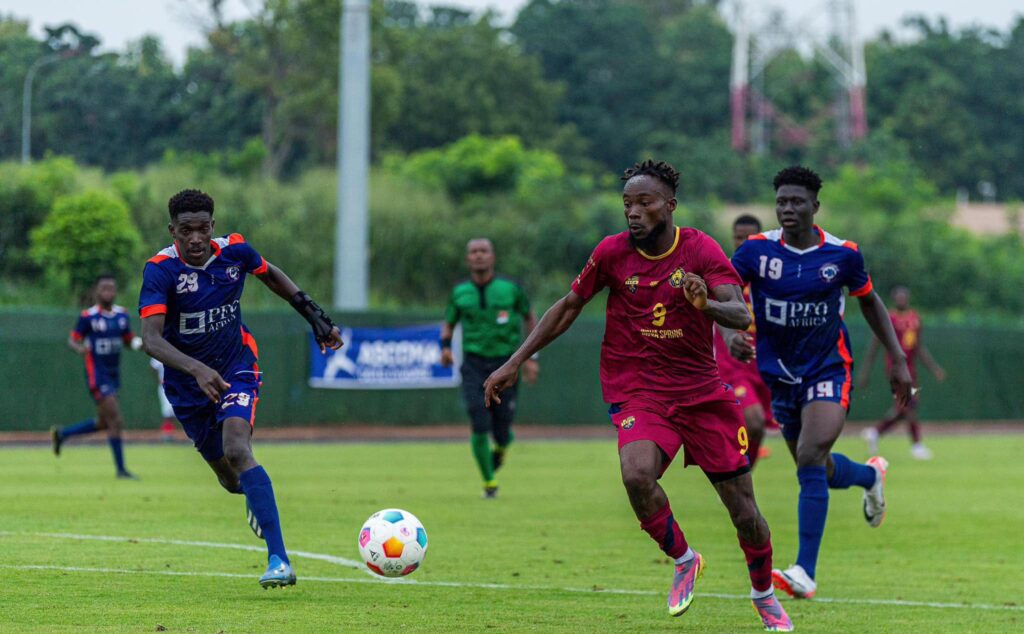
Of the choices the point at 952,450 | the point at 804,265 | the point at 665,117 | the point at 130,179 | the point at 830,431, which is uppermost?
the point at 665,117

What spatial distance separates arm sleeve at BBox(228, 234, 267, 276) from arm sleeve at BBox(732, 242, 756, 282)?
280 cm

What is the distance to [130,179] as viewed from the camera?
125ft

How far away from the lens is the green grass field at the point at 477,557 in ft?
27.2

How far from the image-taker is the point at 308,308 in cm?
947

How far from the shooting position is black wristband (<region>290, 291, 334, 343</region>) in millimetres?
9344

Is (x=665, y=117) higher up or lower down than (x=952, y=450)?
higher up

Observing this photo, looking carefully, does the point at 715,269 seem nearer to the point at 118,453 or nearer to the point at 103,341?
the point at 118,453

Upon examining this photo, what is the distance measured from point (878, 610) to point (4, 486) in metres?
10.6

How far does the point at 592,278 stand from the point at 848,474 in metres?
3.20

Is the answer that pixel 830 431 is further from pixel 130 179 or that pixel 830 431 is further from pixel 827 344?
pixel 130 179

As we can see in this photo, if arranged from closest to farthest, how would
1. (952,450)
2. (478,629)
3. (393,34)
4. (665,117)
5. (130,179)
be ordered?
(478,629), (952,450), (130,179), (393,34), (665,117)

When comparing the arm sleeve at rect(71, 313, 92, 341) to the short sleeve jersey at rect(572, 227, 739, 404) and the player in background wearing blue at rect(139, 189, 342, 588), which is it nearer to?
the player in background wearing blue at rect(139, 189, 342, 588)

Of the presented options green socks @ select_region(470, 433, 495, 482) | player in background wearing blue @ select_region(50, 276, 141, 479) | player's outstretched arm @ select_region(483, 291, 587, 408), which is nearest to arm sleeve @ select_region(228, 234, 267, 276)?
player's outstretched arm @ select_region(483, 291, 587, 408)

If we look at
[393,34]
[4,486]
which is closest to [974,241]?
[393,34]
